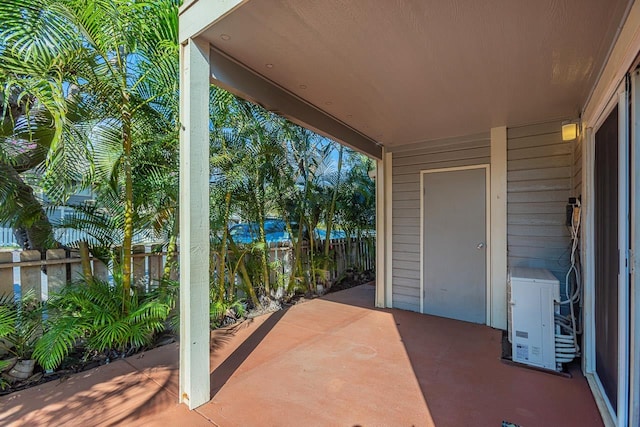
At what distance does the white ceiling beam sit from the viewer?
7.53 ft

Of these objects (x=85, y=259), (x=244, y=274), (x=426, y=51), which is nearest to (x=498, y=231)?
(x=426, y=51)

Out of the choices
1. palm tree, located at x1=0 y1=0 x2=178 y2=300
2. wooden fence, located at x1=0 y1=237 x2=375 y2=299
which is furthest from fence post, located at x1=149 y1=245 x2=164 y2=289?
palm tree, located at x1=0 y1=0 x2=178 y2=300

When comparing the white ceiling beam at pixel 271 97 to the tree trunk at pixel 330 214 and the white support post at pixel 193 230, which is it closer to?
the white support post at pixel 193 230

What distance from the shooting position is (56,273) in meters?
2.75

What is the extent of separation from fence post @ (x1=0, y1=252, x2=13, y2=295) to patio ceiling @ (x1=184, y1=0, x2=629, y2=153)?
226 cm

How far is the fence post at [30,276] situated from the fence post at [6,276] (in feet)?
0.22

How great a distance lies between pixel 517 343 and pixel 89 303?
12.2 ft

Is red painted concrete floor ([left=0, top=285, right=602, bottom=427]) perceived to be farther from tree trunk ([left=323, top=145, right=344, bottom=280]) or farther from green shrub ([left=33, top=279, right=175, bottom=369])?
tree trunk ([left=323, top=145, right=344, bottom=280])

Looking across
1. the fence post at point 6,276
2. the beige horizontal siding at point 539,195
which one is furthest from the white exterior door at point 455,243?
the fence post at point 6,276

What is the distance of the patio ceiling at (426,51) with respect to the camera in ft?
5.82

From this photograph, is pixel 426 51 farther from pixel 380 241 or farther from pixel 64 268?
pixel 64 268

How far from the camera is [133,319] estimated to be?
8.84 feet

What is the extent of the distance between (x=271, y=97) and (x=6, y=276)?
2563 mm

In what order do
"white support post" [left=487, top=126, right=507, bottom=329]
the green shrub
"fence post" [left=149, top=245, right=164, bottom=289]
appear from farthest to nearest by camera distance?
1. "white support post" [left=487, top=126, right=507, bottom=329]
2. "fence post" [left=149, top=245, right=164, bottom=289]
3. the green shrub
